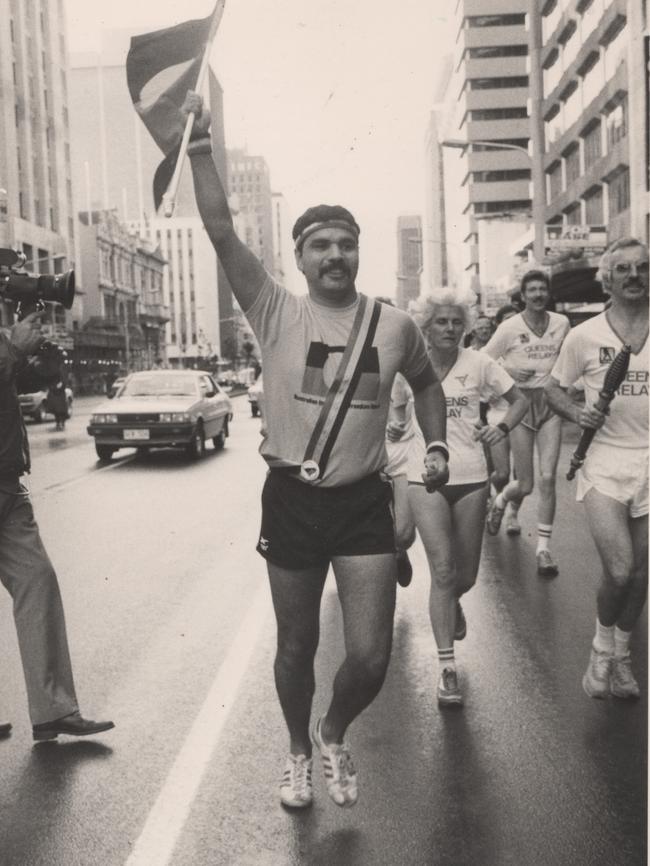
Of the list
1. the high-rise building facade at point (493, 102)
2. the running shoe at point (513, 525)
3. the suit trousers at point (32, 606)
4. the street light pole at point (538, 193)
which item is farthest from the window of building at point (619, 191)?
the suit trousers at point (32, 606)

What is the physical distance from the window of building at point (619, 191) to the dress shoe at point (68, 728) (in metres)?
45.0

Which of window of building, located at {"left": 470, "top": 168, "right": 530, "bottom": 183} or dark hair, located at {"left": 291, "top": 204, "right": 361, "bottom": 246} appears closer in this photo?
dark hair, located at {"left": 291, "top": 204, "right": 361, "bottom": 246}

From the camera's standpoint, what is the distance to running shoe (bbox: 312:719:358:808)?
3.56m

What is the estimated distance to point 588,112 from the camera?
51156 millimetres

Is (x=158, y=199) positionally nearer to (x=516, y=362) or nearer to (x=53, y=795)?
(x=53, y=795)

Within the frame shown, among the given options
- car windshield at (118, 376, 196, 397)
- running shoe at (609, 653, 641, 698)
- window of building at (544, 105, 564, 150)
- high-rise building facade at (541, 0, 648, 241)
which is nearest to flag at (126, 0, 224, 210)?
running shoe at (609, 653, 641, 698)

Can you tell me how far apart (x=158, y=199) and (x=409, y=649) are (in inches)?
124

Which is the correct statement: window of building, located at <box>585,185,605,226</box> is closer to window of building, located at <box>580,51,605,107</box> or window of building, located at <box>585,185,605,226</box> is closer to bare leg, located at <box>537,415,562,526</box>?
window of building, located at <box>580,51,605,107</box>

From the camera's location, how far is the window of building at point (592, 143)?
5091 cm

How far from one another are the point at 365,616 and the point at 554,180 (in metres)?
63.7

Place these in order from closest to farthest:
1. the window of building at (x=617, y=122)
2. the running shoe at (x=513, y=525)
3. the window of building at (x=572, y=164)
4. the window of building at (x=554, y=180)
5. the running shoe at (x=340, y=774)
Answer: the running shoe at (x=340, y=774), the running shoe at (x=513, y=525), the window of building at (x=617, y=122), the window of building at (x=572, y=164), the window of building at (x=554, y=180)

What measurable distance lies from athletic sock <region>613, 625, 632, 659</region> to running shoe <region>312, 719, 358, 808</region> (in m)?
1.68

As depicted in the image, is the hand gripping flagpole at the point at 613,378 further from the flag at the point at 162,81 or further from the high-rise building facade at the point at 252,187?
the high-rise building facade at the point at 252,187

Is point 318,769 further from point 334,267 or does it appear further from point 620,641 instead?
point 334,267
